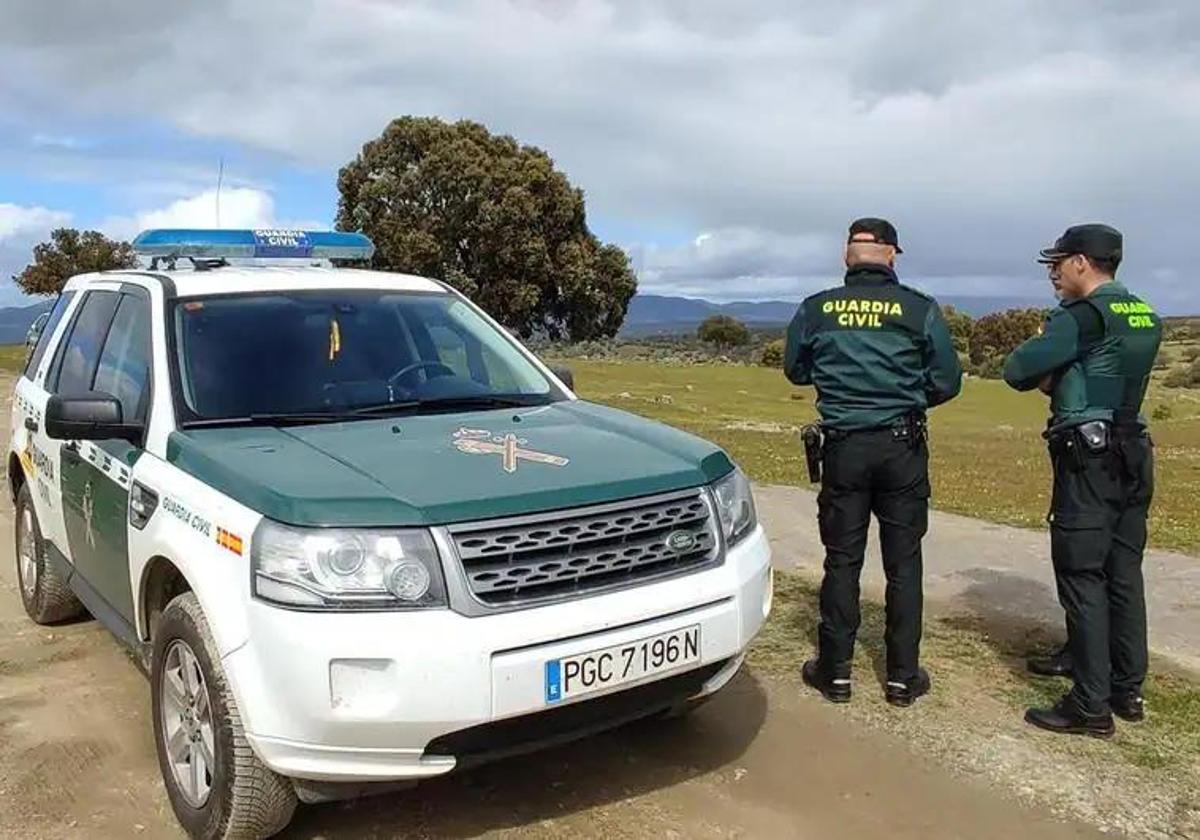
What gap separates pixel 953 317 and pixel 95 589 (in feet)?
194

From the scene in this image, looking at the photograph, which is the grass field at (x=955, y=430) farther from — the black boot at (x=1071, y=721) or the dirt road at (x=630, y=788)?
the dirt road at (x=630, y=788)

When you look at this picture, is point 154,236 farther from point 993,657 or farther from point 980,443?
point 980,443

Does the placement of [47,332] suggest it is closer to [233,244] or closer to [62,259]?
[233,244]

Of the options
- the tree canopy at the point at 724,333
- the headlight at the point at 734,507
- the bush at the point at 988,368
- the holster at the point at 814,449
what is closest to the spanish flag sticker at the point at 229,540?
the headlight at the point at 734,507

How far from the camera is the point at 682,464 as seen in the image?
3.92 metres

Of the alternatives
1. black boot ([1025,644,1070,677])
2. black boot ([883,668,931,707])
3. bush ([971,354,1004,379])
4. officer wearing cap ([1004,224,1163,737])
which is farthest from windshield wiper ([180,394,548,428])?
bush ([971,354,1004,379])

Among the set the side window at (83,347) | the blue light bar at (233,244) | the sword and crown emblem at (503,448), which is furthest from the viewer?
the blue light bar at (233,244)

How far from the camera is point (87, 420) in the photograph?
4.19m

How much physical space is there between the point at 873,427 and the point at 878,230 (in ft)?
2.79

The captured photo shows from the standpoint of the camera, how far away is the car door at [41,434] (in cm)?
541

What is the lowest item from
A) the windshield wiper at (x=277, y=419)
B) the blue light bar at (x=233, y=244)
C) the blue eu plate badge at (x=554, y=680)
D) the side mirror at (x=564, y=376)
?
the blue eu plate badge at (x=554, y=680)

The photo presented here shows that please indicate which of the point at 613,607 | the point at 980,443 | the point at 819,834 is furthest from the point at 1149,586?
the point at 980,443

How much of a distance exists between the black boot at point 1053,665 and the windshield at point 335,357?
2632 mm

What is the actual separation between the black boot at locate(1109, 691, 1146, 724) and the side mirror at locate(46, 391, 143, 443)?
13.5 feet
